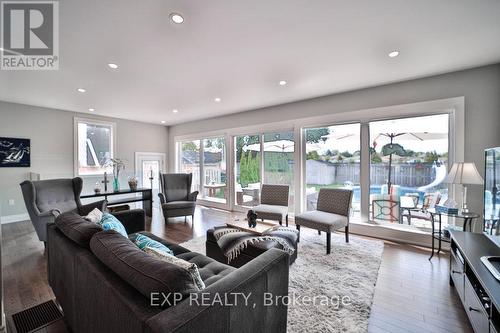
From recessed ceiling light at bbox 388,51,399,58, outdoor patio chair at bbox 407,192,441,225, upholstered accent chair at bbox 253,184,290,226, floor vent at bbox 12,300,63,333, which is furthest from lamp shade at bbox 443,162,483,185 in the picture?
floor vent at bbox 12,300,63,333

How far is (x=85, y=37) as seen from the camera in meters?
2.21

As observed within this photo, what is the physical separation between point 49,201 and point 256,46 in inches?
153

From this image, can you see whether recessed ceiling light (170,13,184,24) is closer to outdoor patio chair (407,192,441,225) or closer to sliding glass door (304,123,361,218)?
sliding glass door (304,123,361,218)

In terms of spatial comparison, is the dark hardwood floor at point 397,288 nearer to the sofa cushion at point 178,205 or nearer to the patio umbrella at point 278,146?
the sofa cushion at point 178,205

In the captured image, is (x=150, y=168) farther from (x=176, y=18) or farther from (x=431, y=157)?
(x=431, y=157)

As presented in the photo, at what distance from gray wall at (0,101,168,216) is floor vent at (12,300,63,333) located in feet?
13.8

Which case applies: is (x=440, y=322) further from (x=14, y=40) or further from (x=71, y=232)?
(x=14, y=40)

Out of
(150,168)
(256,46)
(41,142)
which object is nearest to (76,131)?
(41,142)

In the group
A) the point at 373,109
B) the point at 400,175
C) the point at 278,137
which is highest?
the point at 373,109

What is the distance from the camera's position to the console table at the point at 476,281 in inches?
51.3

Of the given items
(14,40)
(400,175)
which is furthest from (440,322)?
(14,40)

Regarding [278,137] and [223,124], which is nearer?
[278,137]

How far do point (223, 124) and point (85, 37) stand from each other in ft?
12.7
